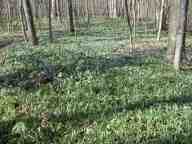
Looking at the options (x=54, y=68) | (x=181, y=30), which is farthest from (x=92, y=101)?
(x=181, y=30)

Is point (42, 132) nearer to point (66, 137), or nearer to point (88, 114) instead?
point (66, 137)

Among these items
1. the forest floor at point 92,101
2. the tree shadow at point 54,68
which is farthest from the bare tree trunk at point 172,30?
the tree shadow at point 54,68

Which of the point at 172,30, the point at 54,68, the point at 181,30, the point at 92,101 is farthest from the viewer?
the point at 172,30

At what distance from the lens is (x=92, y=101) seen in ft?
32.1

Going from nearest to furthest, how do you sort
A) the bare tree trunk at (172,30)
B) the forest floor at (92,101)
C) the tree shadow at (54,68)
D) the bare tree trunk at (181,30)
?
the forest floor at (92,101) < the tree shadow at (54,68) < the bare tree trunk at (181,30) < the bare tree trunk at (172,30)

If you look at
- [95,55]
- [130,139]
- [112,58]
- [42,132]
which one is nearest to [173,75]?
[112,58]

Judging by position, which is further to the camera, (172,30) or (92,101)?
(172,30)

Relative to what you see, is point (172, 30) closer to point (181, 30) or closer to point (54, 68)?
point (181, 30)

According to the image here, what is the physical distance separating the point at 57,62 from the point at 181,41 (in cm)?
486

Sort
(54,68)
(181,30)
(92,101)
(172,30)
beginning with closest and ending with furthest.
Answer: (92,101) < (54,68) < (181,30) < (172,30)

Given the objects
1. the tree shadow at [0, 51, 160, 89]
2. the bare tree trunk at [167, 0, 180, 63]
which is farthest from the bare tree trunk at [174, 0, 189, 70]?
the tree shadow at [0, 51, 160, 89]

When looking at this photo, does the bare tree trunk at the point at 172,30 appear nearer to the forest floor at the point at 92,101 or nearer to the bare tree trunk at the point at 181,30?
the forest floor at the point at 92,101


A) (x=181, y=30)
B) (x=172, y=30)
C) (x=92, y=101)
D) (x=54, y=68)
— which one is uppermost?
(x=181, y=30)

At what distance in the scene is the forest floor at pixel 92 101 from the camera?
8078mm
